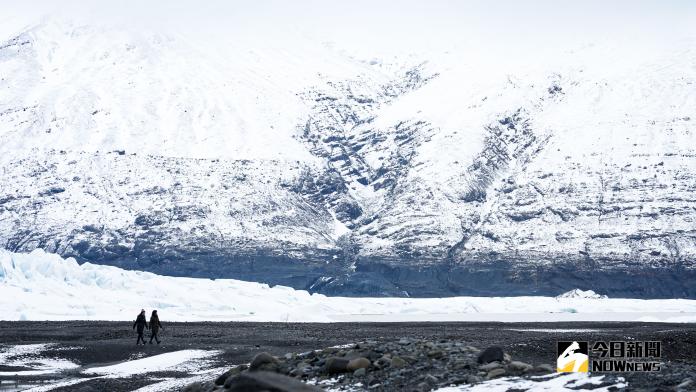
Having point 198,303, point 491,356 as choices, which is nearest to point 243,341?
point 491,356

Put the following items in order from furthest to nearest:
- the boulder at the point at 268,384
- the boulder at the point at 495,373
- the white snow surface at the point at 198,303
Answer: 1. the white snow surface at the point at 198,303
2. the boulder at the point at 495,373
3. the boulder at the point at 268,384

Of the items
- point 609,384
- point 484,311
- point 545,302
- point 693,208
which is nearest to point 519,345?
point 609,384

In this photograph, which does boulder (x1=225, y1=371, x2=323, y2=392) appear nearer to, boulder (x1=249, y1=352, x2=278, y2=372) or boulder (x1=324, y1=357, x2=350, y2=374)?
boulder (x1=324, y1=357, x2=350, y2=374)

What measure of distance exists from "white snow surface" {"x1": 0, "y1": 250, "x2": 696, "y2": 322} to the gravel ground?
43.4 feet

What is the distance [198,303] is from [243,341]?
45.2 metres

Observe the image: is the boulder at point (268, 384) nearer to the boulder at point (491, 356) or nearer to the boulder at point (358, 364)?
the boulder at point (358, 364)

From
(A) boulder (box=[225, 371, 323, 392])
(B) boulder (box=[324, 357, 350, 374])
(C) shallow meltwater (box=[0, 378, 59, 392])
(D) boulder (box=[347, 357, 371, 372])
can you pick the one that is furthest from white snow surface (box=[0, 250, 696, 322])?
(A) boulder (box=[225, 371, 323, 392])

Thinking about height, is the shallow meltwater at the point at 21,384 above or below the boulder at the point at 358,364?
below

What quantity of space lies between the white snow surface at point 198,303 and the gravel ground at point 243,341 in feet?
43.4

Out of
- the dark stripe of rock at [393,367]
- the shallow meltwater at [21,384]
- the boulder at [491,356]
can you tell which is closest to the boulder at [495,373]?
the dark stripe of rock at [393,367]

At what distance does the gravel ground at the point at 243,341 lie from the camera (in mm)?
32622

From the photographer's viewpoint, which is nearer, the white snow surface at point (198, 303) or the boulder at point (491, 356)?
the boulder at point (491, 356)

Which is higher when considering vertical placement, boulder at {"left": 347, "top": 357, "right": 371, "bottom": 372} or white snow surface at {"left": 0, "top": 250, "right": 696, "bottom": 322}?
white snow surface at {"left": 0, "top": 250, "right": 696, "bottom": 322}

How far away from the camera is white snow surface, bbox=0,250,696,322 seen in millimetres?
86688
